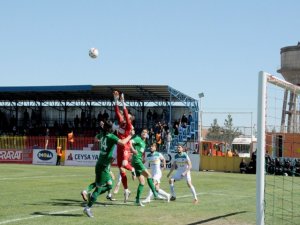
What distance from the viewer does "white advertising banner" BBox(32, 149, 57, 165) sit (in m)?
45.1

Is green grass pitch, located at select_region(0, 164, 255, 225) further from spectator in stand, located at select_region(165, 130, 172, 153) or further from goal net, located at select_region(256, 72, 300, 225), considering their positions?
spectator in stand, located at select_region(165, 130, 172, 153)

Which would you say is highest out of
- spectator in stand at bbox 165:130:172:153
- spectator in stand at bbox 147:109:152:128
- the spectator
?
spectator in stand at bbox 147:109:152:128

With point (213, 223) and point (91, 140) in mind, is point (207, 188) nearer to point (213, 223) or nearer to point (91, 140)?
point (213, 223)

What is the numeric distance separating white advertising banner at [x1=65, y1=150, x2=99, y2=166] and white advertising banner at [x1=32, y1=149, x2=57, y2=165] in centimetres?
115

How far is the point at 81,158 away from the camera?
4450 cm

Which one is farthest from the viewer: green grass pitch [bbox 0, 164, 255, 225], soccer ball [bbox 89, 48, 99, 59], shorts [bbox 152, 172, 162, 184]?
soccer ball [bbox 89, 48, 99, 59]

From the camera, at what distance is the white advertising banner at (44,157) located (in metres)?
45.1

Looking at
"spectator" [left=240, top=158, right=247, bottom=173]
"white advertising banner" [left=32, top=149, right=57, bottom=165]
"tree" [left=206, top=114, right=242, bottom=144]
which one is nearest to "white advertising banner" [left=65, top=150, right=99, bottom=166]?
"white advertising banner" [left=32, top=149, right=57, bottom=165]

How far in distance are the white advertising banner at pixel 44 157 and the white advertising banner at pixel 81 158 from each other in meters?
1.15

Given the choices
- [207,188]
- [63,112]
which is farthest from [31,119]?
[207,188]

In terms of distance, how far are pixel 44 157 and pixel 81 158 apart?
3290 millimetres

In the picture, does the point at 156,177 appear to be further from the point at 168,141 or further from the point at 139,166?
the point at 168,141

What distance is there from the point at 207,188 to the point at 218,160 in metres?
18.4

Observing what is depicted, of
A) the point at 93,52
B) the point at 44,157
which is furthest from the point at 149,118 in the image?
the point at 93,52
